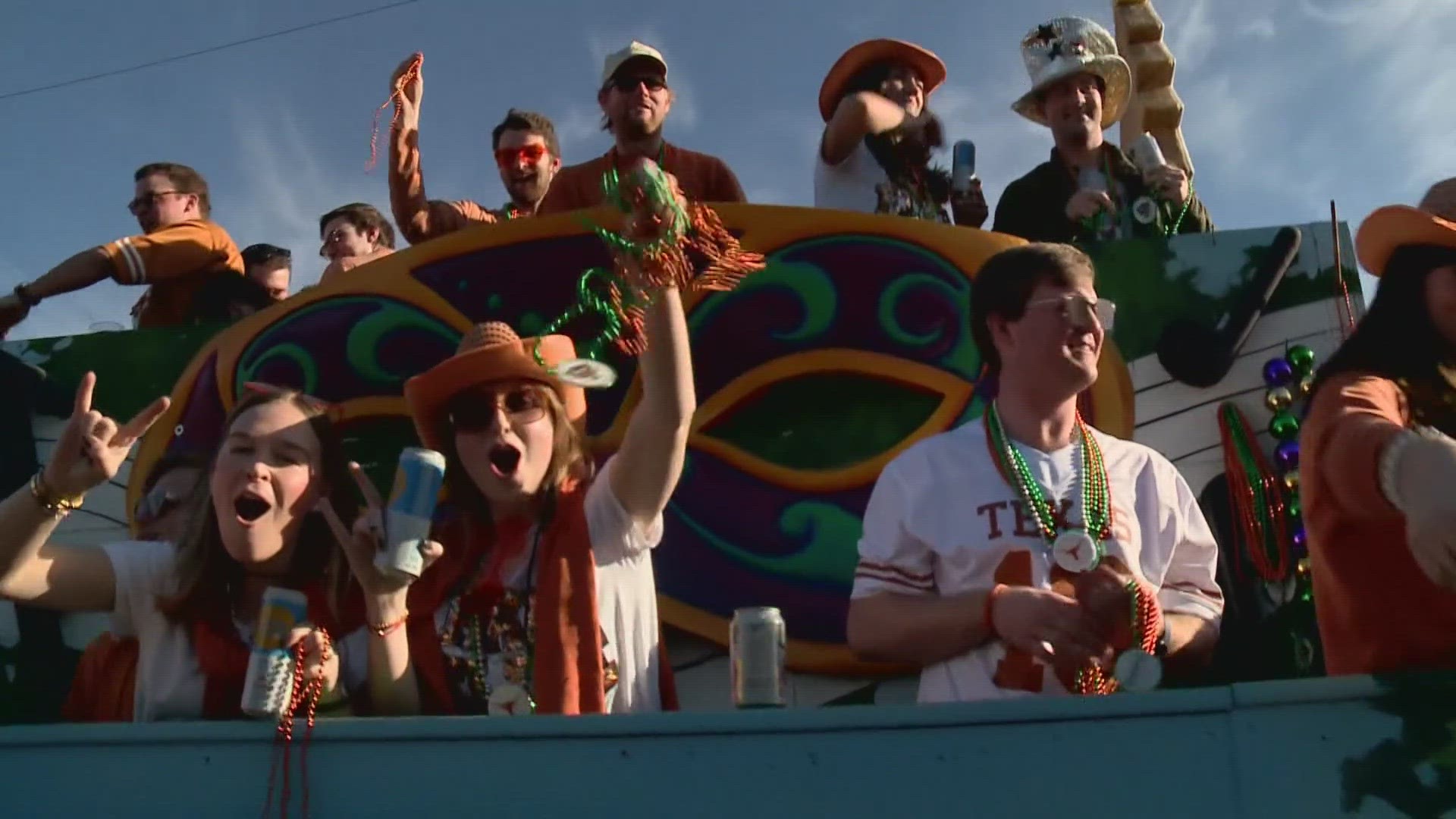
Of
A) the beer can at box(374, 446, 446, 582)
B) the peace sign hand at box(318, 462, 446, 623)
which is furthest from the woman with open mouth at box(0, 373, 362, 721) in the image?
the beer can at box(374, 446, 446, 582)

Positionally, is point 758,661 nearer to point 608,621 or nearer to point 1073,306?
point 608,621

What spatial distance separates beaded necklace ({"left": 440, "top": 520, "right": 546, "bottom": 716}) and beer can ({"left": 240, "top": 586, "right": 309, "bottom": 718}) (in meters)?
0.32

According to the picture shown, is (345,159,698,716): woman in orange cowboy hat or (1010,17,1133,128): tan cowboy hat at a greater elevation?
(1010,17,1133,128): tan cowboy hat

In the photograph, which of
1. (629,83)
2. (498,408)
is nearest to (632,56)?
(629,83)

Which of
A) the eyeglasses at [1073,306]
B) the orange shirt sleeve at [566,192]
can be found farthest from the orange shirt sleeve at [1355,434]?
the orange shirt sleeve at [566,192]

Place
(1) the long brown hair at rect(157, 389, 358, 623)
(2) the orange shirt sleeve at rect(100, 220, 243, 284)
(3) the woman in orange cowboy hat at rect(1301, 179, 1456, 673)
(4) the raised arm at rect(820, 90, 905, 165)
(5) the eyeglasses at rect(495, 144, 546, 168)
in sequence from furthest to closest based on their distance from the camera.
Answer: (5) the eyeglasses at rect(495, 144, 546, 168)
(2) the orange shirt sleeve at rect(100, 220, 243, 284)
(4) the raised arm at rect(820, 90, 905, 165)
(1) the long brown hair at rect(157, 389, 358, 623)
(3) the woman in orange cowboy hat at rect(1301, 179, 1456, 673)

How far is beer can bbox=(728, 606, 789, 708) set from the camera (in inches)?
60.7

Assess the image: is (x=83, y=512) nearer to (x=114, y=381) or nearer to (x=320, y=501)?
(x=114, y=381)

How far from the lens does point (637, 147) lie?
3338 mm

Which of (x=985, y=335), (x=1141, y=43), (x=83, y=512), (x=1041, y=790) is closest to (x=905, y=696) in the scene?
(x=985, y=335)

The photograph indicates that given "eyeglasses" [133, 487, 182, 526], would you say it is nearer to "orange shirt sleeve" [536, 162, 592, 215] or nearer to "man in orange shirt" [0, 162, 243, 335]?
"man in orange shirt" [0, 162, 243, 335]

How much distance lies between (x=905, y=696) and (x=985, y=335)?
3.31 feet

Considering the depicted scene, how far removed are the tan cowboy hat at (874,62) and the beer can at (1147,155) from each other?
56 centimetres

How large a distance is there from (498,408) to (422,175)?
178cm
